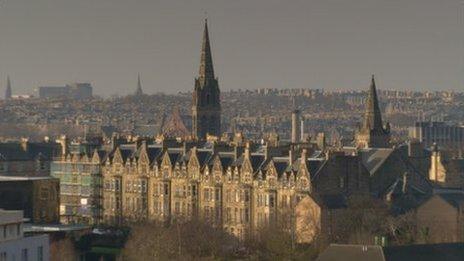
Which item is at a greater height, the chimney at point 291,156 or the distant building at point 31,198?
the chimney at point 291,156

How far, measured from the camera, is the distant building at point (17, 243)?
199ft

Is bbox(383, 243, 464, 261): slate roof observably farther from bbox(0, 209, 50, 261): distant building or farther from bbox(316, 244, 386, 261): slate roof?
bbox(0, 209, 50, 261): distant building

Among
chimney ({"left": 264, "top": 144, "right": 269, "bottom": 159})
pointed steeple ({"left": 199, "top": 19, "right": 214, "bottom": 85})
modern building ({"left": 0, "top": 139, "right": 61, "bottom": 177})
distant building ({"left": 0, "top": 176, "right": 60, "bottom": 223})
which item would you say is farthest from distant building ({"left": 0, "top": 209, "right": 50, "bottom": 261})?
pointed steeple ({"left": 199, "top": 19, "right": 214, "bottom": 85})

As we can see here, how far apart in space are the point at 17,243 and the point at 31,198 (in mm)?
16263

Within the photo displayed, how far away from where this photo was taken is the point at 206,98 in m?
138

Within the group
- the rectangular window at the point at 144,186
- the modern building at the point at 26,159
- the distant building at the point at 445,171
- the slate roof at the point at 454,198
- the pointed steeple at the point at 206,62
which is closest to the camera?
the slate roof at the point at 454,198

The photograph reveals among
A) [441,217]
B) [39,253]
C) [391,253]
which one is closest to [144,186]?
[441,217]

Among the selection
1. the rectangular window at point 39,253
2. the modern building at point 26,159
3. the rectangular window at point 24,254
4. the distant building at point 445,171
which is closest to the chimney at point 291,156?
the distant building at point 445,171

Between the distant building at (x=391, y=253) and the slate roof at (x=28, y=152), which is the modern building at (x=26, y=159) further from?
the distant building at (x=391, y=253)

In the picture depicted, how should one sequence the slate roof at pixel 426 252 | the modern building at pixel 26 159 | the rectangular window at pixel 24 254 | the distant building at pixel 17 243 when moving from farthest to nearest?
the modern building at pixel 26 159 → the rectangular window at pixel 24 254 → the slate roof at pixel 426 252 → the distant building at pixel 17 243

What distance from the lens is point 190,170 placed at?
3580 inches

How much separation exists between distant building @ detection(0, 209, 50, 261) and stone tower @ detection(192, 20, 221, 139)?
71863 mm

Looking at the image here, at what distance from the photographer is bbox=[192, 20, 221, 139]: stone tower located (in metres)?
136

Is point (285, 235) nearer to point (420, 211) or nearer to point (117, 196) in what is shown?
point (420, 211)
